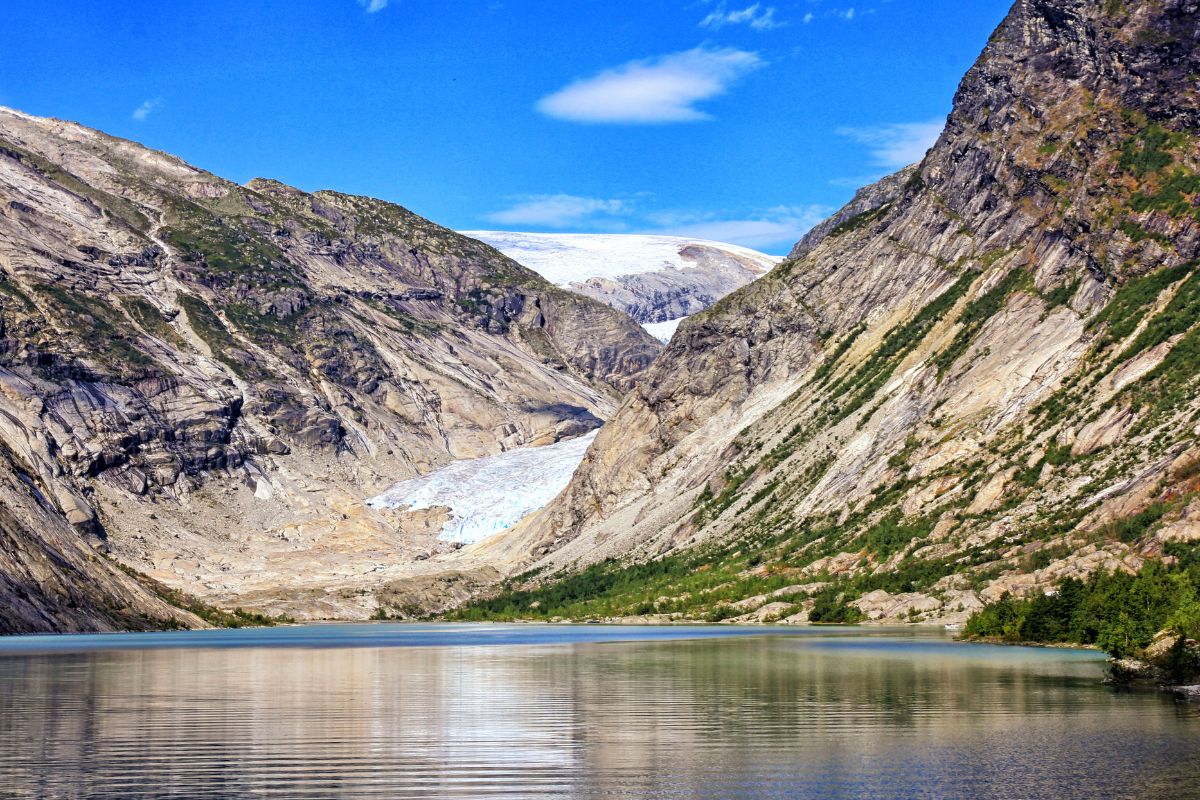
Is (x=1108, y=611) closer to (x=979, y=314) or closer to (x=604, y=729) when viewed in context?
(x=604, y=729)

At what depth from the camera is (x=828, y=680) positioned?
5203 cm

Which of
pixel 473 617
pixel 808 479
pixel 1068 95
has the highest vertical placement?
pixel 1068 95

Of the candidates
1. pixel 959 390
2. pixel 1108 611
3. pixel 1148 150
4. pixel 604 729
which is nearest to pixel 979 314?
pixel 959 390

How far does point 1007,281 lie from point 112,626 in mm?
86413

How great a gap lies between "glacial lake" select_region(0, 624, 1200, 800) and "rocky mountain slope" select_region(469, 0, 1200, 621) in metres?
37.1

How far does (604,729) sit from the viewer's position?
38.0 m

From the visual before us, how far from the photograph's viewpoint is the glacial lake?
1118 inches

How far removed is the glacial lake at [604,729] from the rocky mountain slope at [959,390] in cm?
3714

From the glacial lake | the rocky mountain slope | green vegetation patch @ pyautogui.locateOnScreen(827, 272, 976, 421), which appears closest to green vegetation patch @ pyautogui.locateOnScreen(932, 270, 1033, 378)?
the rocky mountain slope

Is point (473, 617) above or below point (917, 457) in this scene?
below

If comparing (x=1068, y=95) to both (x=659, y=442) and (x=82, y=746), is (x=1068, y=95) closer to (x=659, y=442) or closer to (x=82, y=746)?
(x=659, y=442)

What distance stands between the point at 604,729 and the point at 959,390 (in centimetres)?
9844

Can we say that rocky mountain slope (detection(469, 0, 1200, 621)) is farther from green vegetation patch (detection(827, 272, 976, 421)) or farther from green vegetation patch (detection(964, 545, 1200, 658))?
green vegetation patch (detection(964, 545, 1200, 658))

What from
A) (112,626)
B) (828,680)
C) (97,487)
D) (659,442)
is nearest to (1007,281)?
(659,442)
